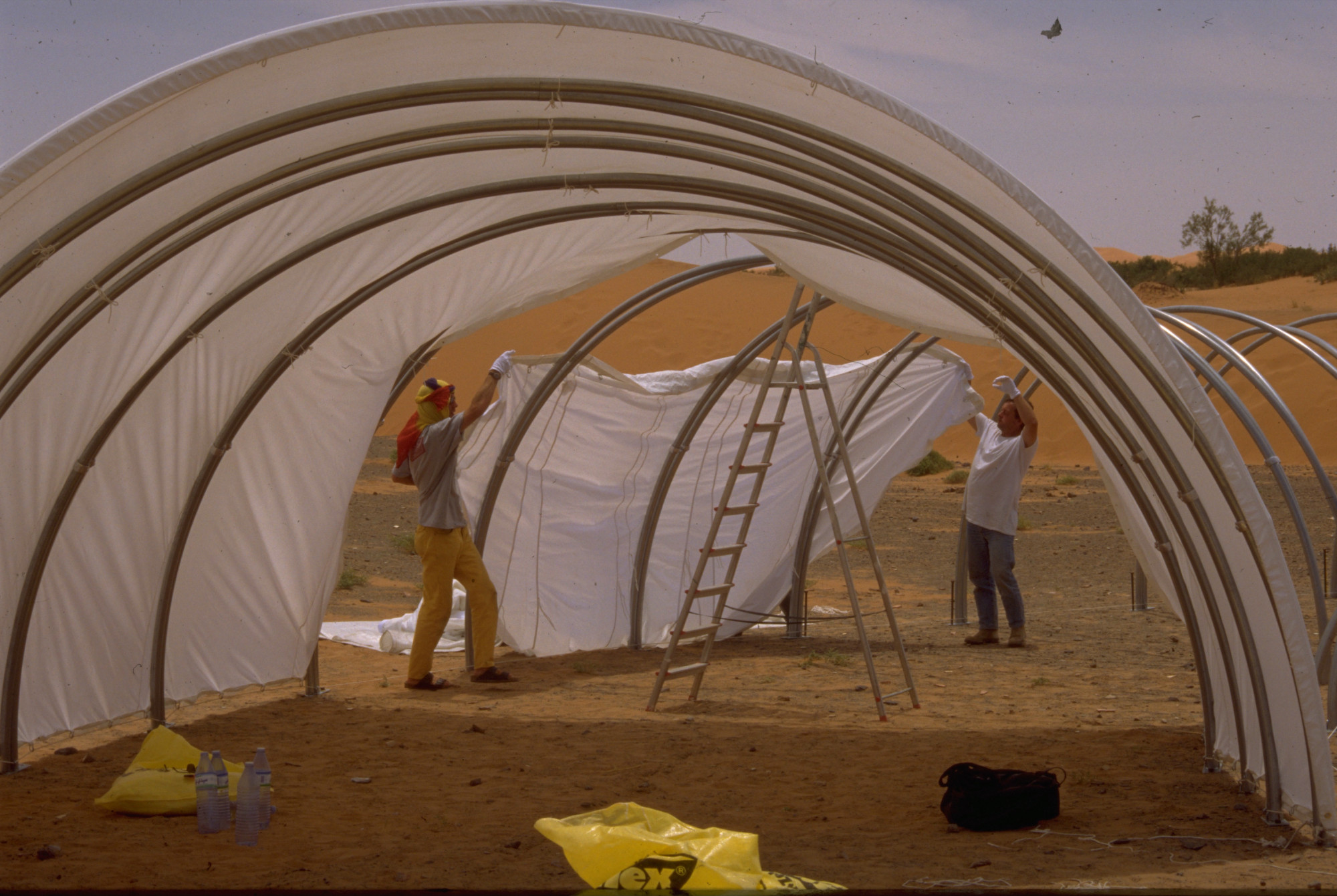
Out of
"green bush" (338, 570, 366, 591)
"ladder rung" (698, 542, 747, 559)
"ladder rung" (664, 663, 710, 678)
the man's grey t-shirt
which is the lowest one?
"green bush" (338, 570, 366, 591)

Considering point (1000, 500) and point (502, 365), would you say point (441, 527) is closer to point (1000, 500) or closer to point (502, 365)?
point (502, 365)

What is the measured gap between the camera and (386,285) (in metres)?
7.34

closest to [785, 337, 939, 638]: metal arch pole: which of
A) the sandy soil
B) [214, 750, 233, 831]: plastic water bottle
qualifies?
the sandy soil

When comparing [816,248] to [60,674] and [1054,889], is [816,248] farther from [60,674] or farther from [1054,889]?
[60,674]

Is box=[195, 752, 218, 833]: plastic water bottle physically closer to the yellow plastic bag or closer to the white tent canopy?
the white tent canopy

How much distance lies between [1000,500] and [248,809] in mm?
6522

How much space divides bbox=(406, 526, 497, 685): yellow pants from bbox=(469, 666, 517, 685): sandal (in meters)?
0.05

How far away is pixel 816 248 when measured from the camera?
7309 mm

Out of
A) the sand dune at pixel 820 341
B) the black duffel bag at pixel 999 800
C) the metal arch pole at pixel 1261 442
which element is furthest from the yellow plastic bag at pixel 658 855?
the sand dune at pixel 820 341

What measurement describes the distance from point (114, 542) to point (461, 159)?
3.14 m

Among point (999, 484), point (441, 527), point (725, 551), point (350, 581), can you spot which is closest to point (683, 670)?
point (725, 551)

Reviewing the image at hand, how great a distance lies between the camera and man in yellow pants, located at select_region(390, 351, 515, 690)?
27.8ft

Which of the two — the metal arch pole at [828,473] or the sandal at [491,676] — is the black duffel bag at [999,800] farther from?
the metal arch pole at [828,473]

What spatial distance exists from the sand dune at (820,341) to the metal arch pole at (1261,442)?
19.2 meters
